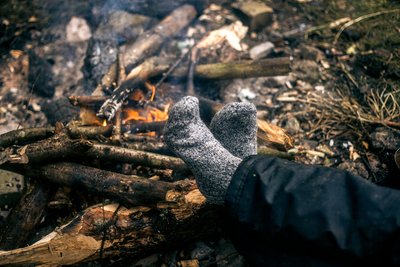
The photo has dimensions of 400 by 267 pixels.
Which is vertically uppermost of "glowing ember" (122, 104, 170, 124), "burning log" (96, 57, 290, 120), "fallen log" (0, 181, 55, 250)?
"burning log" (96, 57, 290, 120)

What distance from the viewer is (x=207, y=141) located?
2.11 m

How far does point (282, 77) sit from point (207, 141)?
91.7 inches

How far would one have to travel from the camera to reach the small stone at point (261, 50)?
415 cm

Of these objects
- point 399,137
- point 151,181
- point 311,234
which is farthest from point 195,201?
point 399,137

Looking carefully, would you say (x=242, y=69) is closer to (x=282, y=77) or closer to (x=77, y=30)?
(x=282, y=77)

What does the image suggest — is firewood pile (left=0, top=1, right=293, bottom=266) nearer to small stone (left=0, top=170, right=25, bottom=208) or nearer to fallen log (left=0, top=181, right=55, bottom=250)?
fallen log (left=0, top=181, right=55, bottom=250)

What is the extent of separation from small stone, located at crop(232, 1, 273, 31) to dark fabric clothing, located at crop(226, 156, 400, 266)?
330cm

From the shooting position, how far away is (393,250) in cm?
148

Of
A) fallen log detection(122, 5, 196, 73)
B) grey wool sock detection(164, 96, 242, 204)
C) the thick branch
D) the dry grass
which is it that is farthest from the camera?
fallen log detection(122, 5, 196, 73)

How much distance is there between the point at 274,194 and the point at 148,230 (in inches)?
41.9

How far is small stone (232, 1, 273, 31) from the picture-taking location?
4512 mm

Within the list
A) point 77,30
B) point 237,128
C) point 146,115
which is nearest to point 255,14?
point 146,115

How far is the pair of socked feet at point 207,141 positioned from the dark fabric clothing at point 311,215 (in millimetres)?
239

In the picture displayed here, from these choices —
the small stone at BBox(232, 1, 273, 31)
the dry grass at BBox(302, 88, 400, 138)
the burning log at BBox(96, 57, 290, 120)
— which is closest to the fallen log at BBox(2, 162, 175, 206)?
the burning log at BBox(96, 57, 290, 120)
